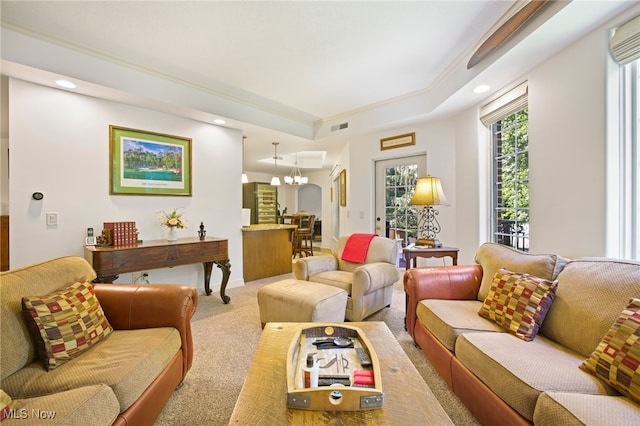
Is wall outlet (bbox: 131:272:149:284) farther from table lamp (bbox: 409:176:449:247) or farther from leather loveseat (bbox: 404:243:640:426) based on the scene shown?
table lamp (bbox: 409:176:449:247)

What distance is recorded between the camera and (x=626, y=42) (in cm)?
173

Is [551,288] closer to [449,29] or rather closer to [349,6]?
[449,29]

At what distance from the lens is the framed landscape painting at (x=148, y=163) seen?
3035 mm

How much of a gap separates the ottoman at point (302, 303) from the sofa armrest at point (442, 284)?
23.3 inches

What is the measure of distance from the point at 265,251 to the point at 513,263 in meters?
3.46

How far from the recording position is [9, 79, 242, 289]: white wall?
8.21 feet

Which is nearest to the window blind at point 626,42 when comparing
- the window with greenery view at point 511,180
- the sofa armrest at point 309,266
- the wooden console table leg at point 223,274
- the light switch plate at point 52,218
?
the window with greenery view at point 511,180

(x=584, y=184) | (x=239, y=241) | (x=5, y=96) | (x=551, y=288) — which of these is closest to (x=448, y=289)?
(x=551, y=288)

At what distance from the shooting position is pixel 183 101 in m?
3.22

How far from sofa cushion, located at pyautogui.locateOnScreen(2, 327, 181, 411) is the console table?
1.25 meters

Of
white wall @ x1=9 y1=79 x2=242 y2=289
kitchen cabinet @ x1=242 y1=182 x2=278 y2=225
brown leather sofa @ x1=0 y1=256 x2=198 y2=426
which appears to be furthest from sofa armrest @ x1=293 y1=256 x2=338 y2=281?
kitchen cabinet @ x1=242 y1=182 x2=278 y2=225

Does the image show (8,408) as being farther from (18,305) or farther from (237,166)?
(237,166)

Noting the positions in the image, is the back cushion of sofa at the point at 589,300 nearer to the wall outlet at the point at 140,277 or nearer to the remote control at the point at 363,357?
the remote control at the point at 363,357

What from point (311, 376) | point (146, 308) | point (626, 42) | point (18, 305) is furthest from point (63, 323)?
point (626, 42)
